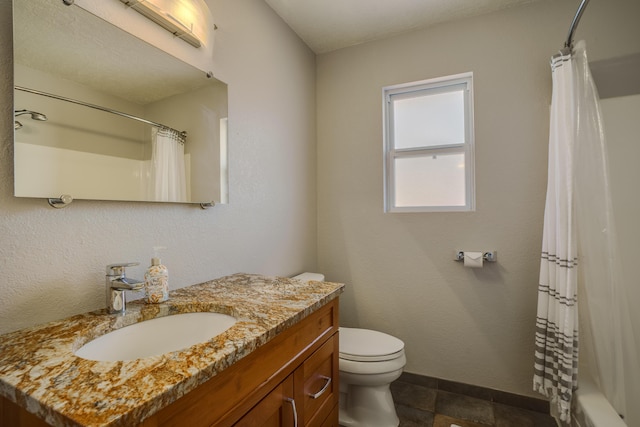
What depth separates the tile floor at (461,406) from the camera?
1.75 meters

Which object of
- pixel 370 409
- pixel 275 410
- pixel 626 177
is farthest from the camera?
pixel 370 409

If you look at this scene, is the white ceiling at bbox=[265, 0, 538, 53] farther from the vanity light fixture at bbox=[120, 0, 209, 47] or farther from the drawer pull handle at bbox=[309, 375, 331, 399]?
the drawer pull handle at bbox=[309, 375, 331, 399]

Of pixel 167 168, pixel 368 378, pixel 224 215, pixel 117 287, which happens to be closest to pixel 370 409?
pixel 368 378

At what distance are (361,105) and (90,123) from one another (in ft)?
5.75

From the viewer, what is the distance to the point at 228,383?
0.72 m

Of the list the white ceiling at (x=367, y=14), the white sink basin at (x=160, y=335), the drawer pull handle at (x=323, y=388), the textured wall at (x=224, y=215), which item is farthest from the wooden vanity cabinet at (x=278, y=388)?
the white ceiling at (x=367, y=14)

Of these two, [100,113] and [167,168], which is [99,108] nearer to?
[100,113]

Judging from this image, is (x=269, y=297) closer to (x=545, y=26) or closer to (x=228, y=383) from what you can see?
(x=228, y=383)

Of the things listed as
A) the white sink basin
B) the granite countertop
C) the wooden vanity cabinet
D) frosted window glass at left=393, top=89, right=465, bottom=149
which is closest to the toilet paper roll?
frosted window glass at left=393, top=89, right=465, bottom=149

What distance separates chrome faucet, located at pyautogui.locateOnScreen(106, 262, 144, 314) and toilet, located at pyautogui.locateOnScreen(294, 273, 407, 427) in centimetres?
111

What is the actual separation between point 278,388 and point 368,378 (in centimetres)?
88

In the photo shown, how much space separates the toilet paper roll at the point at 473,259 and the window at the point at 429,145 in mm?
318

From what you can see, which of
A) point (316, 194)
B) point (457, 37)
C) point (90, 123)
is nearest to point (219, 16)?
point (90, 123)

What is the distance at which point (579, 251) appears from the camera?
4.68 ft
